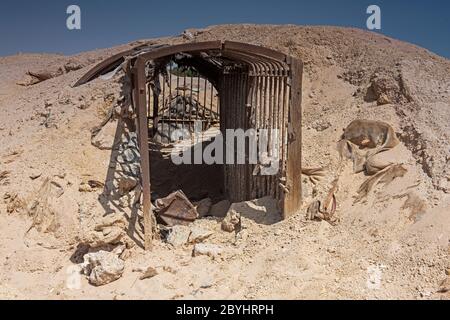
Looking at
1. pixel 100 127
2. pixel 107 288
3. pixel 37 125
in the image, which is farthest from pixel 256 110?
pixel 37 125

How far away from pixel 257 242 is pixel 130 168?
2225 millimetres

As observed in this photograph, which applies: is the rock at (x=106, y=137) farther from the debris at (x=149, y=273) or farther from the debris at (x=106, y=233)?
the debris at (x=149, y=273)

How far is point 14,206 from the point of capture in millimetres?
6301

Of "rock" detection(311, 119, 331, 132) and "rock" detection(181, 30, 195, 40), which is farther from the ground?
"rock" detection(181, 30, 195, 40)

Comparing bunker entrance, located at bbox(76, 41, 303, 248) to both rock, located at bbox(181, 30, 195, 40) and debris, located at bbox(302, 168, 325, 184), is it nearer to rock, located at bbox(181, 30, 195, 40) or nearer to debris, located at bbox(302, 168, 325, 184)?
debris, located at bbox(302, 168, 325, 184)

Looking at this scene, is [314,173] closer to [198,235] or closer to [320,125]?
[320,125]

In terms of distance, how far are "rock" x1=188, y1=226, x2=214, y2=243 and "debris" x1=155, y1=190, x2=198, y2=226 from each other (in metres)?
0.37

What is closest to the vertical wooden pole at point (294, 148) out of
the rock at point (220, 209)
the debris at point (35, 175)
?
the rock at point (220, 209)

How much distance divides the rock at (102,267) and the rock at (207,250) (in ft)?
2.98

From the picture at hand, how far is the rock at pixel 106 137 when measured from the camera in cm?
686

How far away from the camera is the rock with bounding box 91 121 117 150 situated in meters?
6.86

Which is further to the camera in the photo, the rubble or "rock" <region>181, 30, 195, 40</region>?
"rock" <region>181, 30, 195, 40</region>

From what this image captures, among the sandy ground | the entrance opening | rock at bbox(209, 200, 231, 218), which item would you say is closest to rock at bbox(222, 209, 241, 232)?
the sandy ground

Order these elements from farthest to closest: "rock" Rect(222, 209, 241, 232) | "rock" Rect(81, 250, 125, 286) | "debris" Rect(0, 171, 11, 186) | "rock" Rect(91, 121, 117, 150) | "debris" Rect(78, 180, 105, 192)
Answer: "rock" Rect(91, 121, 117, 150), "debris" Rect(0, 171, 11, 186), "debris" Rect(78, 180, 105, 192), "rock" Rect(222, 209, 241, 232), "rock" Rect(81, 250, 125, 286)
